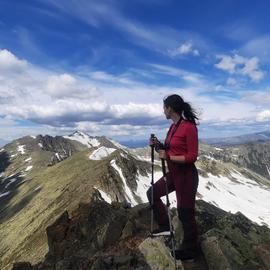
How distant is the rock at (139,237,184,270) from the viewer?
15.0 meters

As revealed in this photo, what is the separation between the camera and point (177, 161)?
14.0 metres

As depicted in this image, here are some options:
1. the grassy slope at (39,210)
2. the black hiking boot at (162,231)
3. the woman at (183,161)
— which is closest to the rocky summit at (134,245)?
the black hiking boot at (162,231)

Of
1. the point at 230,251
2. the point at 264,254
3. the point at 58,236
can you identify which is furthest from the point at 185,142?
the point at 58,236

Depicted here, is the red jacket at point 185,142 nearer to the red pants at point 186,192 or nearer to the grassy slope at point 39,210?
the red pants at point 186,192

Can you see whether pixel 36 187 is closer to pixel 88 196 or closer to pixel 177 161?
pixel 88 196

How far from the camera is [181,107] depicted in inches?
571

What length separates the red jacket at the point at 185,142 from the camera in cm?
1389

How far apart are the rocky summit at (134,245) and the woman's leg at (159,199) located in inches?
29.9

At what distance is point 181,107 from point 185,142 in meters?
1.24

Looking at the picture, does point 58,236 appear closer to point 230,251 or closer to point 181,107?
point 230,251

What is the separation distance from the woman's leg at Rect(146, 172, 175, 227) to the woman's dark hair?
83.9 inches

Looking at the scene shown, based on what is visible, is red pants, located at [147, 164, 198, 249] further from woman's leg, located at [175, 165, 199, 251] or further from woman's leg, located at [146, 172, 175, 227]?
woman's leg, located at [146, 172, 175, 227]

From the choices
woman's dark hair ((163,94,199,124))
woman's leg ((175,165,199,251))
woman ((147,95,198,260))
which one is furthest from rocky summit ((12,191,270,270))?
woman's dark hair ((163,94,199,124))

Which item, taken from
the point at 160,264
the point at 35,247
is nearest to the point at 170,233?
the point at 160,264
